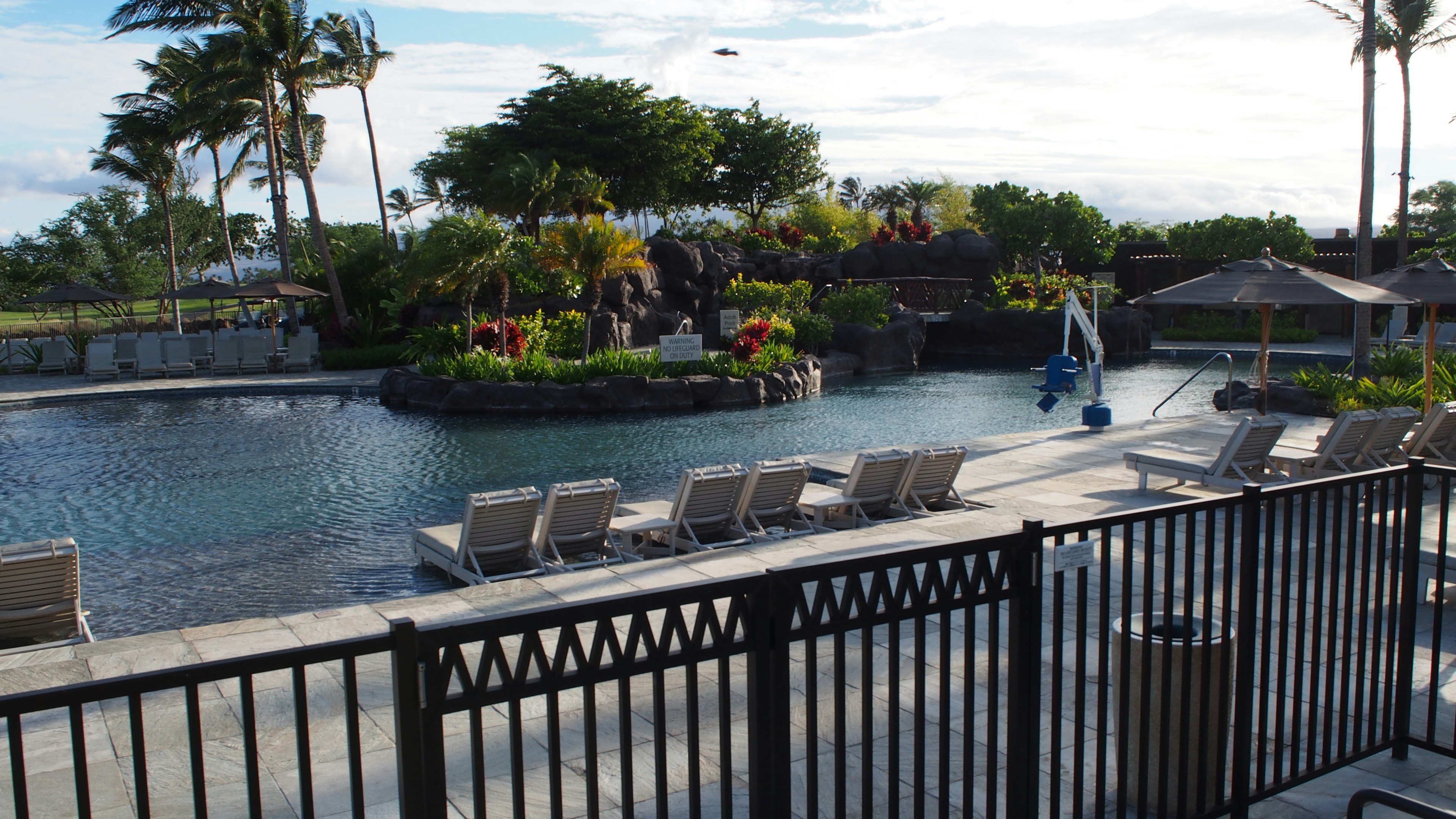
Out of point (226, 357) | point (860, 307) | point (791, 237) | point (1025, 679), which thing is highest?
point (791, 237)

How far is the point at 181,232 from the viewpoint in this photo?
5253 centimetres

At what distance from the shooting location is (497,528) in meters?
7.46

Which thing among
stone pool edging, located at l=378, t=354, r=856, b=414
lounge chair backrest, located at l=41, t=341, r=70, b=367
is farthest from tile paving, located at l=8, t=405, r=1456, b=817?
lounge chair backrest, located at l=41, t=341, r=70, b=367

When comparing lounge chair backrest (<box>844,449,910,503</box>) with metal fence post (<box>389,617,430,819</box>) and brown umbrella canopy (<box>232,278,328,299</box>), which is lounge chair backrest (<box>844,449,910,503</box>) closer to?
metal fence post (<box>389,617,430,819</box>)

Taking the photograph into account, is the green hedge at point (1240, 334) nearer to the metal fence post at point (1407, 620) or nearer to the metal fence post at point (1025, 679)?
the metal fence post at point (1407, 620)

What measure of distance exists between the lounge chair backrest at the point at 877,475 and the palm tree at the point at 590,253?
38.1 feet

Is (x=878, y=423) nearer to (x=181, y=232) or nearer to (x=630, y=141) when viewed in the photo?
(x=630, y=141)

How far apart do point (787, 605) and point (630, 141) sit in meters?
39.3

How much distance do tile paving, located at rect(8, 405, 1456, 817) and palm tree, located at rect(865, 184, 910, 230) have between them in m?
62.8

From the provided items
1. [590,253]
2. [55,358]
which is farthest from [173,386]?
[590,253]

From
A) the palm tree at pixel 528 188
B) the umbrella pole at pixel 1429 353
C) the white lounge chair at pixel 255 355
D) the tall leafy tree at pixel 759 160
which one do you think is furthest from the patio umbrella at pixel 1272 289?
the tall leafy tree at pixel 759 160

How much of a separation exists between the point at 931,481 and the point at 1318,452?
3697 mm

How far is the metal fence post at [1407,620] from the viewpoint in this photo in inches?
159

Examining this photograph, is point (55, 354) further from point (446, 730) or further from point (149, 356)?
point (446, 730)
